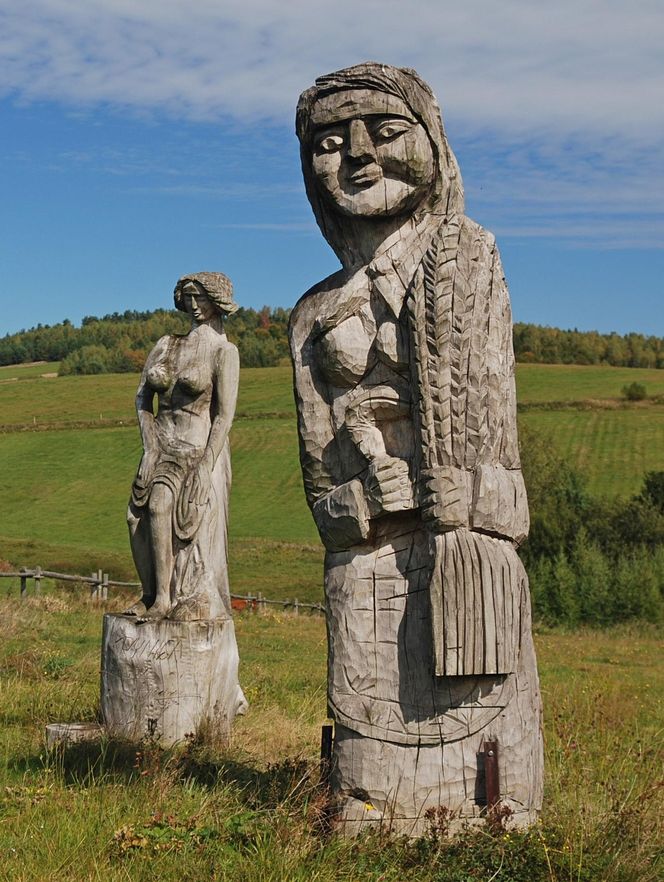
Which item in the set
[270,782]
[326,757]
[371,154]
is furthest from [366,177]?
[270,782]

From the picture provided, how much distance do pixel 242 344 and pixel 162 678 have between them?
6878cm

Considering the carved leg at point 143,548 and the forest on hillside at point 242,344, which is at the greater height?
the forest on hillside at point 242,344

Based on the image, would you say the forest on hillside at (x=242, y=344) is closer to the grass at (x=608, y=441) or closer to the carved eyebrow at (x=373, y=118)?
the grass at (x=608, y=441)

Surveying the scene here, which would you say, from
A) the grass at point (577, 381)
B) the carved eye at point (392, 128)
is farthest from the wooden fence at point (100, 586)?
the grass at point (577, 381)

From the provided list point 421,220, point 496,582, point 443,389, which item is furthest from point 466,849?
point 421,220

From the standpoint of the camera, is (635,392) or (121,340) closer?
(635,392)

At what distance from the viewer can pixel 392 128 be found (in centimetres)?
501

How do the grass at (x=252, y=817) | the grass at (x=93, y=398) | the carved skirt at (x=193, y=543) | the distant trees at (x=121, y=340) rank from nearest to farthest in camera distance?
the grass at (x=252, y=817) → the carved skirt at (x=193, y=543) → the grass at (x=93, y=398) → the distant trees at (x=121, y=340)

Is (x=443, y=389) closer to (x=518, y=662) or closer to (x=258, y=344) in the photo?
(x=518, y=662)

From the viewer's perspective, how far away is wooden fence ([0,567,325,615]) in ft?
67.7

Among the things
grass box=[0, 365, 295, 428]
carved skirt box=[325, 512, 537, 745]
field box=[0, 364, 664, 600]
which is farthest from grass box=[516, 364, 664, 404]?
carved skirt box=[325, 512, 537, 745]

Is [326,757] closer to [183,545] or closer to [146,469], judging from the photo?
[183,545]

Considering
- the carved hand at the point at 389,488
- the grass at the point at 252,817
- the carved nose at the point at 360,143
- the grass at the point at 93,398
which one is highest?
the grass at the point at 93,398

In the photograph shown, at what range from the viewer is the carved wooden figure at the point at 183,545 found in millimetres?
8633
